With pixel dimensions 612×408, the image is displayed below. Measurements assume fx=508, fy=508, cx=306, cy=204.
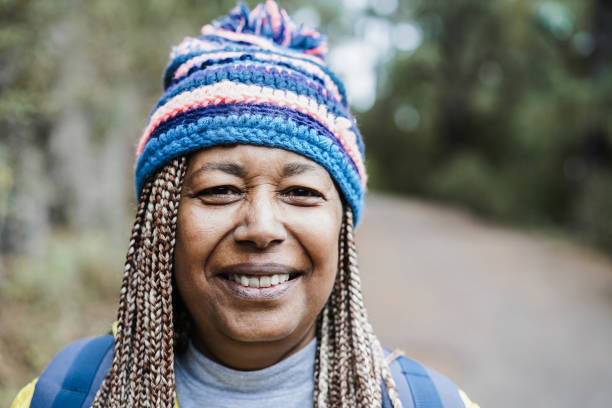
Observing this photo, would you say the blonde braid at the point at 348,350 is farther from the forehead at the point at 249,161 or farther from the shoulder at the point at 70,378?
the shoulder at the point at 70,378

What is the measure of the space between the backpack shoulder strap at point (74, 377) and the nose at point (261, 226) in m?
0.68

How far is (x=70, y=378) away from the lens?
66.0 inches

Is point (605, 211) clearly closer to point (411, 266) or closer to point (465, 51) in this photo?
point (411, 266)

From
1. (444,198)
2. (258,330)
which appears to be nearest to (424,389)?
(258,330)

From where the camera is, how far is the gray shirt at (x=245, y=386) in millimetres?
1646

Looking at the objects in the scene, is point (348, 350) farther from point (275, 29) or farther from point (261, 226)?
point (275, 29)

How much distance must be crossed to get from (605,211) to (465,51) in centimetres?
867

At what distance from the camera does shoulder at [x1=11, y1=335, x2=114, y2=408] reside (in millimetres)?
1638

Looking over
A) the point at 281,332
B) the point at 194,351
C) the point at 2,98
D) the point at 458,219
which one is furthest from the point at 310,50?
the point at 458,219

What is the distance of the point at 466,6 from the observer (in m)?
17.3

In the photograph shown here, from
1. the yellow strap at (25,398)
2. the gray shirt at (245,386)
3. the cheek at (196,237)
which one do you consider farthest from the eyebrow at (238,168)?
the yellow strap at (25,398)

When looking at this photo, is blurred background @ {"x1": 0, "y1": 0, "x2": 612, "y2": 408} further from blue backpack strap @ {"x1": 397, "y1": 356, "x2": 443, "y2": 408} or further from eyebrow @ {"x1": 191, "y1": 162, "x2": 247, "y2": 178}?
blue backpack strap @ {"x1": 397, "y1": 356, "x2": 443, "y2": 408}

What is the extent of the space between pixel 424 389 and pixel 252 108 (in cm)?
105

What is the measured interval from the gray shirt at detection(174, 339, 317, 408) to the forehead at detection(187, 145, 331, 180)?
2.08ft
